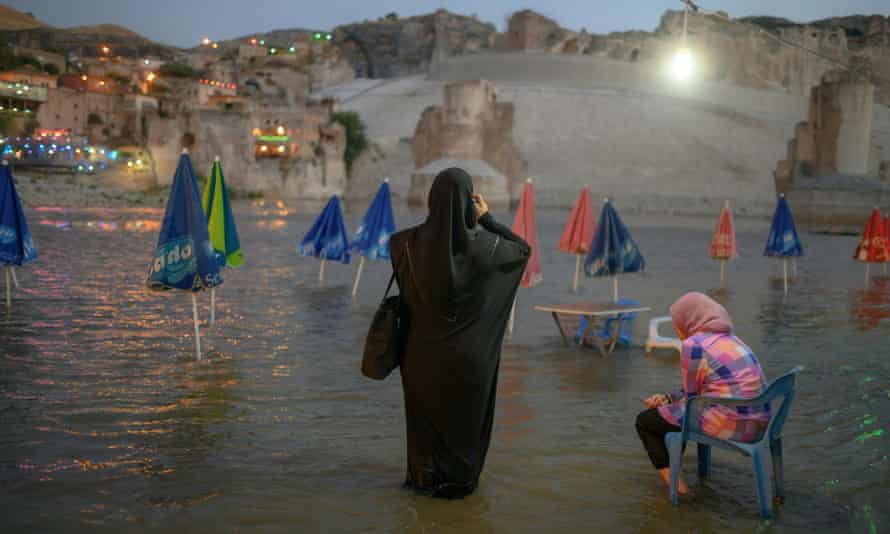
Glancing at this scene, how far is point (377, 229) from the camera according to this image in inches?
471

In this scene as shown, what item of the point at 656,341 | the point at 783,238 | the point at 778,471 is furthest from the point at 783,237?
the point at 778,471

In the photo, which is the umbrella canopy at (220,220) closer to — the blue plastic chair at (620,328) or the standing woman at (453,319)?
the blue plastic chair at (620,328)

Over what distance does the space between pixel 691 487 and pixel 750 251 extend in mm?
19808

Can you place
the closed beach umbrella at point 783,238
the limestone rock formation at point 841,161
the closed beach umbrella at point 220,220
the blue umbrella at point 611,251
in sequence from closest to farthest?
the closed beach umbrella at point 220,220, the blue umbrella at point 611,251, the closed beach umbrella at point 783,238, the limestone rock formation at point 841,161

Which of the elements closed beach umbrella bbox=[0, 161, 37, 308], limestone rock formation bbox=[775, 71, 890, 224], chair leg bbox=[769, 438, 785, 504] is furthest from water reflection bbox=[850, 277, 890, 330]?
limestone rock formation bbox=[775, 71, 890, 224]

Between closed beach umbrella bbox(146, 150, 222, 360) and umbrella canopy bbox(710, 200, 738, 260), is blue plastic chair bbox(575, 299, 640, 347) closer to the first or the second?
closed beach umbrella bbox(146, 150, 222, 360)

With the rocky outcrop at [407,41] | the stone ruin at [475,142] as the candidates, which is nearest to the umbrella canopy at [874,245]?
the stone ruin at [475,142]

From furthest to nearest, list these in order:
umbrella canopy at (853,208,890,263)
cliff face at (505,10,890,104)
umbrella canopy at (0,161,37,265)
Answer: cliff face at (505,10,890,104)
umbrella canopy at (853,208,890,263)
umbrella canopy at (0,161,37,265)

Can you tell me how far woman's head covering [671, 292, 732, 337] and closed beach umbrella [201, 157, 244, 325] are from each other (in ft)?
17.6

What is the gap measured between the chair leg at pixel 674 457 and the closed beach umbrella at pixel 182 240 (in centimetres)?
421

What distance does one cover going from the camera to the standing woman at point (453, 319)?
12.0ft

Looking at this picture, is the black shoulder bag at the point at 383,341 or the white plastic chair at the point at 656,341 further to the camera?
the white plastic chair at the point at 656,341

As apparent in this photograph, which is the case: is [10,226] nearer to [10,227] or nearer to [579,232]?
[10,227]

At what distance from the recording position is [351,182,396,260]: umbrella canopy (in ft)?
39.0
